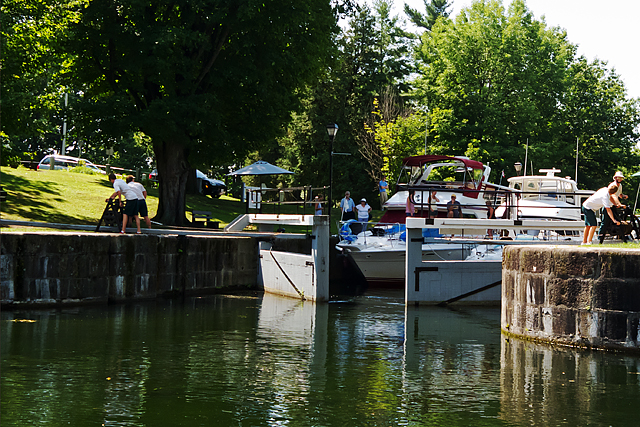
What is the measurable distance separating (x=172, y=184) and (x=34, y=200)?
5.42 m

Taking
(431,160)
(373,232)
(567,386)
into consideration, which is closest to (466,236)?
(373,232)

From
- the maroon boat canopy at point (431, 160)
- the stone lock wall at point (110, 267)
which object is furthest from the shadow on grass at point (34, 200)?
the maroon boat canopy at point (431, 160)

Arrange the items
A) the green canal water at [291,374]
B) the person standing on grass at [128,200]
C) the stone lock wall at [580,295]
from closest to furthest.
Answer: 1. the green canal water at [291,374]
2. the stone lock wall at [580,295]
3. the person standing on grass at [128,200]

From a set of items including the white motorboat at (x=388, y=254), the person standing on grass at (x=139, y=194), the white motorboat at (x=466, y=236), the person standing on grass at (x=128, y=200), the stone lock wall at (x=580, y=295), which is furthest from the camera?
the white motorboat at (x=388, y=254)

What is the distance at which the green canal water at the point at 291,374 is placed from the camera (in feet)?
30.2

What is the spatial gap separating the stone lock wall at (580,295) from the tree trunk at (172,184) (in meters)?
17.1

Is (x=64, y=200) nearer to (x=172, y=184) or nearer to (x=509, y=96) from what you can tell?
(x=172, y=184)

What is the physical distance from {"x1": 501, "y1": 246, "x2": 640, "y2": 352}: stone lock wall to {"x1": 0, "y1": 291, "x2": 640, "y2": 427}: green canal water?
31cm

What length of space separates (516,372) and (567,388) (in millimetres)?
1126

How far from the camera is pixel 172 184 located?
94.8 feet

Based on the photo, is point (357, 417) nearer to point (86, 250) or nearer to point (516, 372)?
point (516, 372)

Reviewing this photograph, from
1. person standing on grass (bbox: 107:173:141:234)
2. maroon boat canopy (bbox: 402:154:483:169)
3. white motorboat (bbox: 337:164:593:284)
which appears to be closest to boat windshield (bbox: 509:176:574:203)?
white motorboat (bbox: 337:164:593:284)

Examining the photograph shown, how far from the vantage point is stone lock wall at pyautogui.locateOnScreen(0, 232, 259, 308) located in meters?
17.3

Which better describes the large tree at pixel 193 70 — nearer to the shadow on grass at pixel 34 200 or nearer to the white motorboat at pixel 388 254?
the shadow on grass at pixel 34 200
